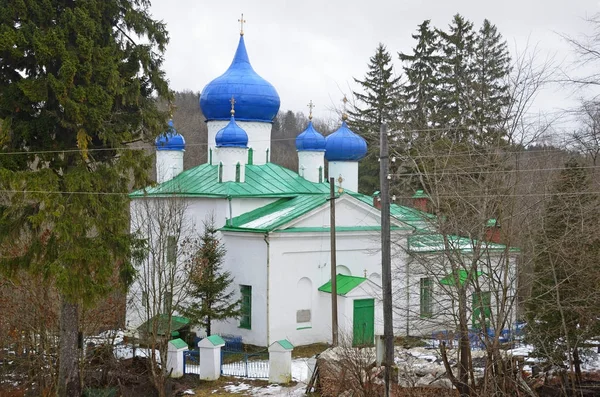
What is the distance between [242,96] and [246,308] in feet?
24.6

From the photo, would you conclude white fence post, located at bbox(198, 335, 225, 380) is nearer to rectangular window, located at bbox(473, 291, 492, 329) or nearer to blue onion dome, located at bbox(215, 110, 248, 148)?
rectangular window, located at bbox(473, 291, 492, 329)

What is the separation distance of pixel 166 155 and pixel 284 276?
8.64 m

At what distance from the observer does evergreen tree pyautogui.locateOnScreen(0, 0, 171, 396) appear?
1212 cm

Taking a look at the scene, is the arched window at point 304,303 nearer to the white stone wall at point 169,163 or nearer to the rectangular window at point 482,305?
the rectangular window at point 482,305

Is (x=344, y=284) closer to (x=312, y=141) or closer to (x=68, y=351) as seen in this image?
(x=312, y=141)

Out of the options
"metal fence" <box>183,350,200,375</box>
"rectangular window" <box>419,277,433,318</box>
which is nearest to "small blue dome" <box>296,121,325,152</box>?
"rectangular window" <box>419,277,433,318</box>

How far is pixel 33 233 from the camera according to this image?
1309 cm

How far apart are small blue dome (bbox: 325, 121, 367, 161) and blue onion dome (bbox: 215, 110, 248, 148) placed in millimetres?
3721

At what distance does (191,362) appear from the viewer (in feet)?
56.8

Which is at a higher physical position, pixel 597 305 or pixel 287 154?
pixel 287 154

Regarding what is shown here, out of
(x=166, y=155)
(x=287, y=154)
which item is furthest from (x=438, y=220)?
(x=287, y=154)

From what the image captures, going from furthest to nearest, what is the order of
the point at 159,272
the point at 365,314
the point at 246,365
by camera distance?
the point at 365,314 → the point at 246,365 → the point at 159,272

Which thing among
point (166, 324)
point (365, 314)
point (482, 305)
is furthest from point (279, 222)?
point (482, 305)

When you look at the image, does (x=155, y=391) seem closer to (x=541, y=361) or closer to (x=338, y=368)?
(x=338, y=368)
